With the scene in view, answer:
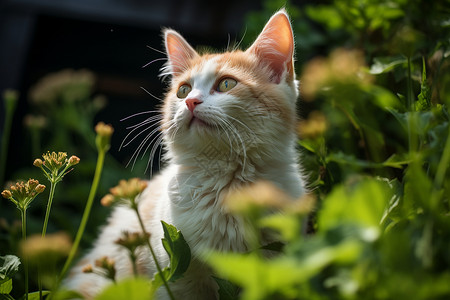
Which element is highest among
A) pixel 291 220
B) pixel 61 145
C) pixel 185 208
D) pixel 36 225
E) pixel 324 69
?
pixel 324 69

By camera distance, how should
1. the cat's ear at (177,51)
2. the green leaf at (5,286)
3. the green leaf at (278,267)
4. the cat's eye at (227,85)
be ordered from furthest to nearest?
the cat's ear at (177,51) → the cat's eye at (227,85) → the green leaf at (5,286) → the green leaf at (278,267)

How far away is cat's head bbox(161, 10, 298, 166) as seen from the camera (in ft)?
3.81

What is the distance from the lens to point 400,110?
1029 mm

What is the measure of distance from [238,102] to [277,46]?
30 cm

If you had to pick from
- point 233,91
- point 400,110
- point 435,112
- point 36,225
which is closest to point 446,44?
point 400,110

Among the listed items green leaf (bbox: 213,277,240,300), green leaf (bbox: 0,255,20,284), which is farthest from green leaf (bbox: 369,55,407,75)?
green leaf (bbox: 0,255,20,284)

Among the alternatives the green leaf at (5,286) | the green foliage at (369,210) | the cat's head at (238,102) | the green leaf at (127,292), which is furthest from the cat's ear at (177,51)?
the green leaf at (127,292)

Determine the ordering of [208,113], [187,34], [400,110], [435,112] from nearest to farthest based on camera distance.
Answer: [435,112], [400,110], [208,113], [187,34]

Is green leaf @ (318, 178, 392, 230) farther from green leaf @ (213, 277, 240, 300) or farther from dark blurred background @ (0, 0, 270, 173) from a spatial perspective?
dark blurred background @ (0, 0, 270, 173)

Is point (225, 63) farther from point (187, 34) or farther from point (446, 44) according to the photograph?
point (187, 34)

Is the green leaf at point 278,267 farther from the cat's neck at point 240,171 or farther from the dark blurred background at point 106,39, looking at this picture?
the dark blurred background at point 106,39

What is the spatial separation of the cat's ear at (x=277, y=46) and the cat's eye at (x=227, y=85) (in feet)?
0.61

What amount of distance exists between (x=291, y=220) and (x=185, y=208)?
0.68 metres

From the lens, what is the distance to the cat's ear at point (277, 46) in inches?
50.7
